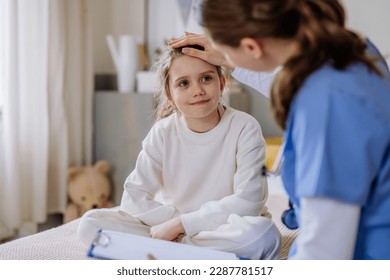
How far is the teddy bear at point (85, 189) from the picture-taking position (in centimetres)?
260

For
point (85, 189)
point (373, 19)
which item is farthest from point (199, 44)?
point (373, 19)

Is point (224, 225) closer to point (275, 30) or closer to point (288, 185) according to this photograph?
point (288, 185)

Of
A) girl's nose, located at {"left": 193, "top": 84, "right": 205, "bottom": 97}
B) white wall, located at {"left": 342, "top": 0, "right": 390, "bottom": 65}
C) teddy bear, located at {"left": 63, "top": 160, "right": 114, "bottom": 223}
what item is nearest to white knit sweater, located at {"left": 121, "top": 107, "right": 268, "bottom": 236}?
girl's nose, located at {"left": 193, "top": 84, "right": 205, "bottom": 97}

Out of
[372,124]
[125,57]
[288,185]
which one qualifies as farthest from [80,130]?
[372,124]

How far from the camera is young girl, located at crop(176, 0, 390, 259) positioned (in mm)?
737

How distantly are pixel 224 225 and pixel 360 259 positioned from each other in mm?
409

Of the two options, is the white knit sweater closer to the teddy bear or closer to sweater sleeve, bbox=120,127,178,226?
sweater sleeve, bbox=120,127,178,226

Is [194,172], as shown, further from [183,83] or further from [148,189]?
[183,83]

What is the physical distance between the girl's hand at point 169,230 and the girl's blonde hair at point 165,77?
387mm

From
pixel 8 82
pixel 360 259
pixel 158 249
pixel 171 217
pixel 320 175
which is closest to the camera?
pixel 320 175

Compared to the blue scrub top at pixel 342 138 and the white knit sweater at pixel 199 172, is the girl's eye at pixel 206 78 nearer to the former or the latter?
the white knit sweater at pixel 199 172

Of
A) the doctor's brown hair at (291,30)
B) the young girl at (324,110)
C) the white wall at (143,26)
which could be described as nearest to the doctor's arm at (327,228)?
the young girl at (324,110)

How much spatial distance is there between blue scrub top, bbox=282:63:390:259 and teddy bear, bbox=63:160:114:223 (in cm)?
197

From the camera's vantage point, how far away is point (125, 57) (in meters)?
2.78
